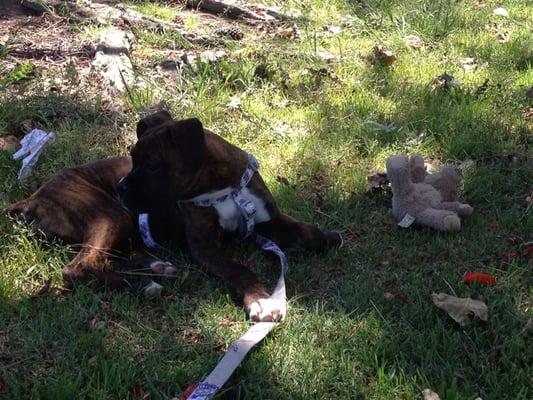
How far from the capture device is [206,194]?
3.54 m

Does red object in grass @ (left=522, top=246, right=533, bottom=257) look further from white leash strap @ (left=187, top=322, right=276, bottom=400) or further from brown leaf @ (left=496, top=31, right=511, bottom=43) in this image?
brown leaf @ (left=496, top=31, right=511, bottom=43)

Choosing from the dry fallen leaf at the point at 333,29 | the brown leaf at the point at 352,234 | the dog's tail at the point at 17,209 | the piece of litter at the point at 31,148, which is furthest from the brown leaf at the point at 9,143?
the dry fallen leaf at the point at 333,29

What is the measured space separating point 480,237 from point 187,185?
158 cm

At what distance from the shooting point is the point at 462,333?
2.88 metres

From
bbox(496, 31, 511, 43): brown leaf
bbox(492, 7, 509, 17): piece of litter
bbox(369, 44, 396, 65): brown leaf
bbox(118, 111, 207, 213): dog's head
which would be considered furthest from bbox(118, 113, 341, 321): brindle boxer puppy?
bbox(492, 7, 509, 17): piece of litter

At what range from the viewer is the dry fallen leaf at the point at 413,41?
6.38 m

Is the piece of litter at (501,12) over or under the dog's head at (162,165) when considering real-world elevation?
over

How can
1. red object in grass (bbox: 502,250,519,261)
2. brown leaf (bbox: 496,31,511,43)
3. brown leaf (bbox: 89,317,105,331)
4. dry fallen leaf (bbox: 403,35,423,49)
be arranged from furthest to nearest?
1. brown leaf (bbox: 496,31,511,43)
2. dry fallen leaf (bbox: 403,35,423,49)
3. red object in grass (bbox: 502,250,519,261)
4. brown leaf (bbox: 89,317,105,331)

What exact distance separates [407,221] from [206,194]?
3.63 ft

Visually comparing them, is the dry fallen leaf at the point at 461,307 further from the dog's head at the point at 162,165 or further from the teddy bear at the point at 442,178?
the dog's head at the point at 162,165

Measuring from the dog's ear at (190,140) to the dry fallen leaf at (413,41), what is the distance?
366 centimetres

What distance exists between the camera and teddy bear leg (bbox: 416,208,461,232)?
367cm

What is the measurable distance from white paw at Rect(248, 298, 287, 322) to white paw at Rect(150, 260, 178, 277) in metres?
0.54

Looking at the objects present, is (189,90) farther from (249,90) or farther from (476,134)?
(476,134)
